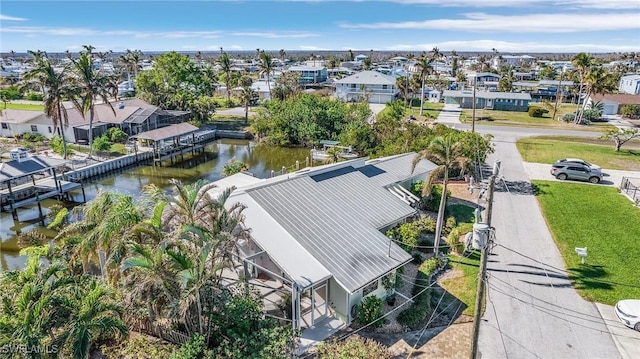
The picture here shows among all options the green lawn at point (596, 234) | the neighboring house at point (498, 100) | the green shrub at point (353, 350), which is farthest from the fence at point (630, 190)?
the neighboring house at point (498, 100)

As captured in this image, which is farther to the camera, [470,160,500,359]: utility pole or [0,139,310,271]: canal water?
[0,139,310,271]: canal water

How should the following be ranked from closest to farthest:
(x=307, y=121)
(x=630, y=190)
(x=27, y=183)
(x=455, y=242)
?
(x=455, y=242)
(x=630, y=190)
(x=27, y=183)
(x=307, y=121)

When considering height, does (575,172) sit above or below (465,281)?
above

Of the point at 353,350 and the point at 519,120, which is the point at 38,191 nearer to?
the point at 353,350

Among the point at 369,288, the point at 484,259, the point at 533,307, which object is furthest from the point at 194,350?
the point at 533,307

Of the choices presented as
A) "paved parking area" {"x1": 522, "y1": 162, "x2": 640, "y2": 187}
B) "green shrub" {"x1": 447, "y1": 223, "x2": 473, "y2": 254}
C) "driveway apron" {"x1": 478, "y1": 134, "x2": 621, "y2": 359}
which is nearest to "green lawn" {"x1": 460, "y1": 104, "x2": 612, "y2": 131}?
"paved parking area" {"x1": 522, "y1": 162, "x2": 640, "y2": 187}

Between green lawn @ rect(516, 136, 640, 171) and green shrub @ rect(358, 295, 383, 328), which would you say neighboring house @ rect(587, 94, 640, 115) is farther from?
green shrub @ rect(358, 295, 383, 328)

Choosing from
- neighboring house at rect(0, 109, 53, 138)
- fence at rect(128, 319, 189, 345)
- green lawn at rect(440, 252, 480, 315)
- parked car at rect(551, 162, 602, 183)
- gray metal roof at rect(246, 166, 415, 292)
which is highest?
neighboring house at rect(0, 109, 53, 138)
